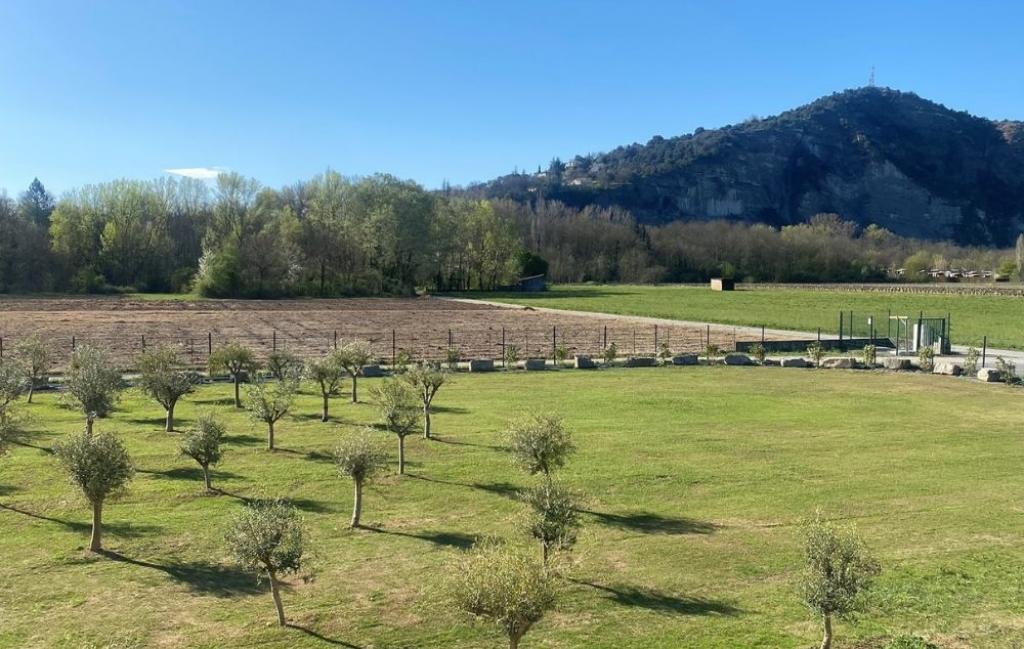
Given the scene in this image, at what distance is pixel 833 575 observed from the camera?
9.01m

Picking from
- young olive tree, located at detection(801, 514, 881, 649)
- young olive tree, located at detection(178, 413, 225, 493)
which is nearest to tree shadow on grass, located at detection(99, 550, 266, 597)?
young olive tree, located at detection(178, 413, 225, 493)

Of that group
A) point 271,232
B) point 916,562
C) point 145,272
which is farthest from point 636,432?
point 145,272

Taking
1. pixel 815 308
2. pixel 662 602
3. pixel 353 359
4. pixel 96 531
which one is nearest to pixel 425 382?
pixel 353 359

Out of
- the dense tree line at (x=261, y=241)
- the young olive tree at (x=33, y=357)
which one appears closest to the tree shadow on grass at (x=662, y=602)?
the young olive tree at (x=33, y=357)

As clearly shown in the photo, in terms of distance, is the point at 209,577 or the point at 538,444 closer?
the point at 209,577

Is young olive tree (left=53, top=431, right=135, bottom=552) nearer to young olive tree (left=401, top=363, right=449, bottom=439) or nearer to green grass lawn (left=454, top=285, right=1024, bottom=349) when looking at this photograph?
young olive tree (left=401, top=363, right=449, bottom=439)

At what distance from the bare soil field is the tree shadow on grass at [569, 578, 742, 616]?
26.7 m

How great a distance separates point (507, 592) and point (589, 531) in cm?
619

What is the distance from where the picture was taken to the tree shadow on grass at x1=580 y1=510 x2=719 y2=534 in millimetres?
13711

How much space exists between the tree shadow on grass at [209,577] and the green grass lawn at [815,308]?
46.9m

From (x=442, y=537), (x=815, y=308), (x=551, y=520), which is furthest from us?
(x=815, y=308)

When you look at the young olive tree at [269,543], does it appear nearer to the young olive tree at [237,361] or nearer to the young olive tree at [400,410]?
the young olive tree at [400,410]

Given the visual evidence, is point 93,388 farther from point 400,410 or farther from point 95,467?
point 400,410

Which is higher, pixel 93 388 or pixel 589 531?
pixel 93 388
